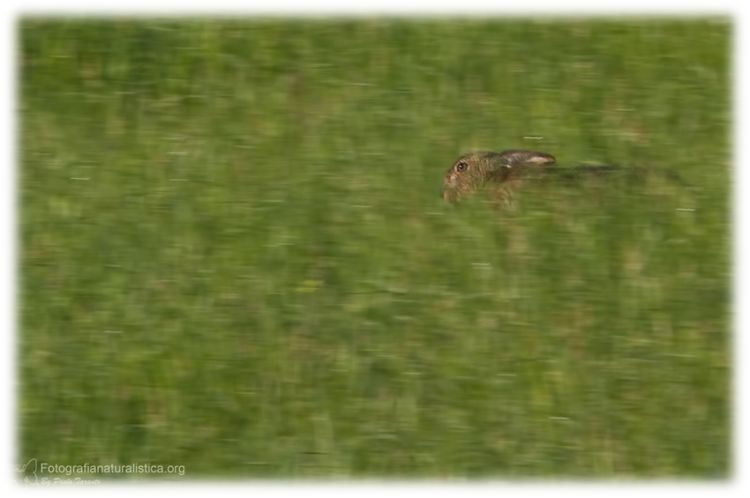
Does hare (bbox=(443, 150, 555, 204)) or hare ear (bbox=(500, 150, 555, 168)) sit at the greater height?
hare ear (bbox=(500, 150, 555, 168))

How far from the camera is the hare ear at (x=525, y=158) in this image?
541 cm

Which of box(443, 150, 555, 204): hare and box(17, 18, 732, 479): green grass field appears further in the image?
box(443, 150, 555, 204): hare

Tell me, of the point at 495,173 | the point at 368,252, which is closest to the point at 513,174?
the point at 495,173

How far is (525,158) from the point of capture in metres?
5.42

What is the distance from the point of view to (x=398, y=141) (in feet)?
17.9

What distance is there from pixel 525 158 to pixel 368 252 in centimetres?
80

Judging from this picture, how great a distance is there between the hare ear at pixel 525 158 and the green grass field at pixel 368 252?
2.1 inches

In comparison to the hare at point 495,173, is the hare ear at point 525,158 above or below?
above

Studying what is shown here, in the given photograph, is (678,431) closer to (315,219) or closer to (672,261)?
(672,261)

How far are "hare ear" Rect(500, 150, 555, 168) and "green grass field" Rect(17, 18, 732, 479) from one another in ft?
0.17

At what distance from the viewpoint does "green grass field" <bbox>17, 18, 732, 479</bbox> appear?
5.12m

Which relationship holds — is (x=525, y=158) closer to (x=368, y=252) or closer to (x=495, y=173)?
(x=495, y=173)

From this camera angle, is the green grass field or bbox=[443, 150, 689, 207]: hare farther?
bbox=[443, 150, 689, 207]: hare

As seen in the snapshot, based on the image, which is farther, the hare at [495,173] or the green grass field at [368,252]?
the hare at [495,173]
